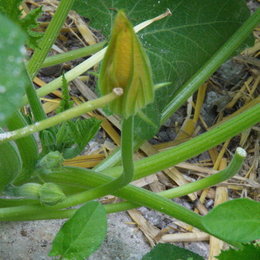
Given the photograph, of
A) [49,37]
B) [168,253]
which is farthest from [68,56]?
[168,253]

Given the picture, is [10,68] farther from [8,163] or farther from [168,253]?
[168,253]

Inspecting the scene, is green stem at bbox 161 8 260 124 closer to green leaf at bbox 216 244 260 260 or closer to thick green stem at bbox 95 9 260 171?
thick green stem at bbox 95 9 260 171

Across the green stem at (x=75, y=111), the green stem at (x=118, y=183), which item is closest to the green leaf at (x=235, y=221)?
the green stem at (x=118, y=183)

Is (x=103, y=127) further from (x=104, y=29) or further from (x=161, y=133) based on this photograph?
(x=104, y=29)

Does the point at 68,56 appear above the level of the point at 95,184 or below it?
above

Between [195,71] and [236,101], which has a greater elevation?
[195,71]

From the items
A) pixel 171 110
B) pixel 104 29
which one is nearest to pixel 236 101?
pixel 171 110
